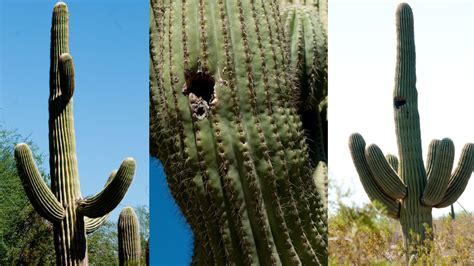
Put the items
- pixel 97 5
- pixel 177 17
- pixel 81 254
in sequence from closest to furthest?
pixel 177 17 → pixel 97 5 → pixel 81 254

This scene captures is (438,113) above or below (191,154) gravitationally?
above

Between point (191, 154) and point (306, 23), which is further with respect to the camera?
point (306, 23)

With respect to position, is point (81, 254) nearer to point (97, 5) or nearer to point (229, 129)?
point (97, 5)

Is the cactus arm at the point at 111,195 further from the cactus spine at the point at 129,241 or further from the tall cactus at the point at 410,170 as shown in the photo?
the tall cactus at the point at 410,170

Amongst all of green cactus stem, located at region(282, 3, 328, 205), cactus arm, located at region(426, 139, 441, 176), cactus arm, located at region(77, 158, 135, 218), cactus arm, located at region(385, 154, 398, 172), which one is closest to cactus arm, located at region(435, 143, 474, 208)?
cactus arm, located at region(426, 139, 441, 176)

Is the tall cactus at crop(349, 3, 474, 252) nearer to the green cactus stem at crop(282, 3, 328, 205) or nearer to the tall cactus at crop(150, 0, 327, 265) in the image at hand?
the green cactus stem at crop(282, 3, 328, 205)

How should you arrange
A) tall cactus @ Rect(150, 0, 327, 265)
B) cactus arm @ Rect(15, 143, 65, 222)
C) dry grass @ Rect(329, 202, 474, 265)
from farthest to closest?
1. cactus arm @ Rect(15, 143, 65, 222)
2. tall cactus @ Rect(150, 0, 327, 265)
3. dry grass @ Rect(329, 202, 474, 265)

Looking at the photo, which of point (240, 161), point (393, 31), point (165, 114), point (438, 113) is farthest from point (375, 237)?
point (393, 31)
